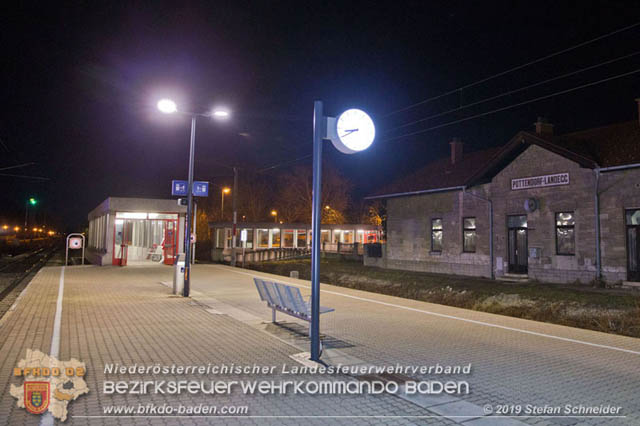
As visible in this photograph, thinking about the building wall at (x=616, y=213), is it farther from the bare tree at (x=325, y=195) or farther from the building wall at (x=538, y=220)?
the bare tree at (x=325, y=195)

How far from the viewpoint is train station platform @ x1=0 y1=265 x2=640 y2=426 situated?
4699 mm

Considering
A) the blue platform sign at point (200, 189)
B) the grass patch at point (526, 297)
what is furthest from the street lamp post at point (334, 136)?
the blue platform sign at point (200, 189)

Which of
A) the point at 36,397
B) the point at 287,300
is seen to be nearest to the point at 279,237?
the point at 287,300

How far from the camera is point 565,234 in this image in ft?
57.3

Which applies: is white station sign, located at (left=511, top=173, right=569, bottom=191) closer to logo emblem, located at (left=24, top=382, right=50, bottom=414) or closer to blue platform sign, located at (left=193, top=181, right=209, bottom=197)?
blue platform sign, located at (left=193, top=181, right=209, bottom=197)

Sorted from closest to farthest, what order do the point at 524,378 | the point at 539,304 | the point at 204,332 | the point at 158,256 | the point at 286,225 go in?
the point at 524,378 < the point at 204,332 < the point at 539,304 < the point at 158,256 < the point at 286,225

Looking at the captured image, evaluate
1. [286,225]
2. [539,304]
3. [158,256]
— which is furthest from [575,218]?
[286,225]

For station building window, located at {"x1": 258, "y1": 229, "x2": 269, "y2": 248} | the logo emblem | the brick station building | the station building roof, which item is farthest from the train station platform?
station building window, located at {"x1": 258, "y1": 229, "x2": 269, "y2": 248}

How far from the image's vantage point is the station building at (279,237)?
37375 millimetres

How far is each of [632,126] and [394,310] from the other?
1306cm

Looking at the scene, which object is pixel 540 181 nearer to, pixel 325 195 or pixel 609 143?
pixel 609 143

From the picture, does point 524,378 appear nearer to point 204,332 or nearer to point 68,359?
point 204,332

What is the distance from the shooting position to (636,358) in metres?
7.04

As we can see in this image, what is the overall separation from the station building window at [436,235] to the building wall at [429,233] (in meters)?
0.19
